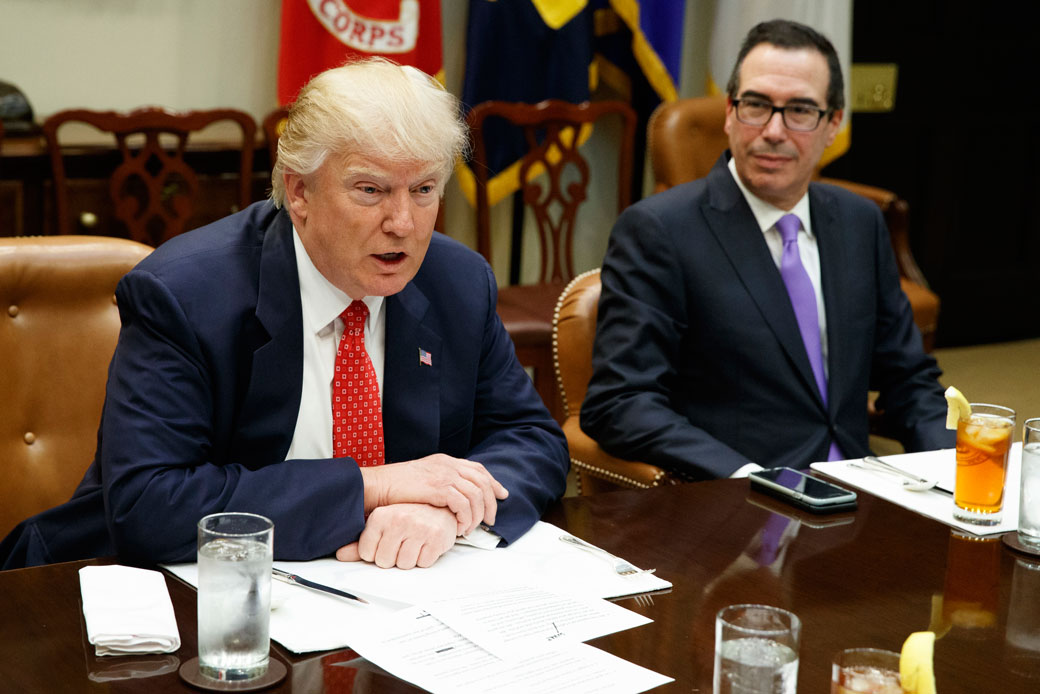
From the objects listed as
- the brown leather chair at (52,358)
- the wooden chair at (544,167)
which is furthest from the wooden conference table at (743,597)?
the wooden chair at (544,167)

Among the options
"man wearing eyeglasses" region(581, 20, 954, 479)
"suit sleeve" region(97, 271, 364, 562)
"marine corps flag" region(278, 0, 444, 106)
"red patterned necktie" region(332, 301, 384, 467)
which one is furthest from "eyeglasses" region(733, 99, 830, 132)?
"marine corps flag" region(278, 0, 444, 106)

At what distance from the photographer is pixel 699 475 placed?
7.43 ft

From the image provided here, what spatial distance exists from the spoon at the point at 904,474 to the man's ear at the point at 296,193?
95 cm

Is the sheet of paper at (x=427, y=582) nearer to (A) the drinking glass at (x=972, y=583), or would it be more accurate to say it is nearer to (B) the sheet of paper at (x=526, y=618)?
(B) the sheet of paper at (x=526, y=618)

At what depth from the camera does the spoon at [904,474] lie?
1.85 meters

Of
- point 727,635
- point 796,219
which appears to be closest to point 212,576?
point 727,635

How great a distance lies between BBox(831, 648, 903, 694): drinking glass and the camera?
102 centimetres

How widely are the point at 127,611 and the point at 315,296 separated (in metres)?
0.66

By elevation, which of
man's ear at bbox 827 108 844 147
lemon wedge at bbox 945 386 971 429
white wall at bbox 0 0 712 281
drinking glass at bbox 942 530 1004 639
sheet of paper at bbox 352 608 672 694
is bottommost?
sheet of paper at bbox 352 608 672 694

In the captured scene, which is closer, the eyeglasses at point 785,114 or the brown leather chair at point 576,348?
the brown leather chair at point 576,348

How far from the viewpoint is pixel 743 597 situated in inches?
56.9

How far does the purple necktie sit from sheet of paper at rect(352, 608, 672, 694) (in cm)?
142

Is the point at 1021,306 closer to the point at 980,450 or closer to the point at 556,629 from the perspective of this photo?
the point at 980,450

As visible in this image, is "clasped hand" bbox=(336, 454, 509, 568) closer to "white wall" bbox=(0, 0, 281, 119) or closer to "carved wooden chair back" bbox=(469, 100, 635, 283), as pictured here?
"carved wooden chair back" bbox=(469, 100, 635, 283)
